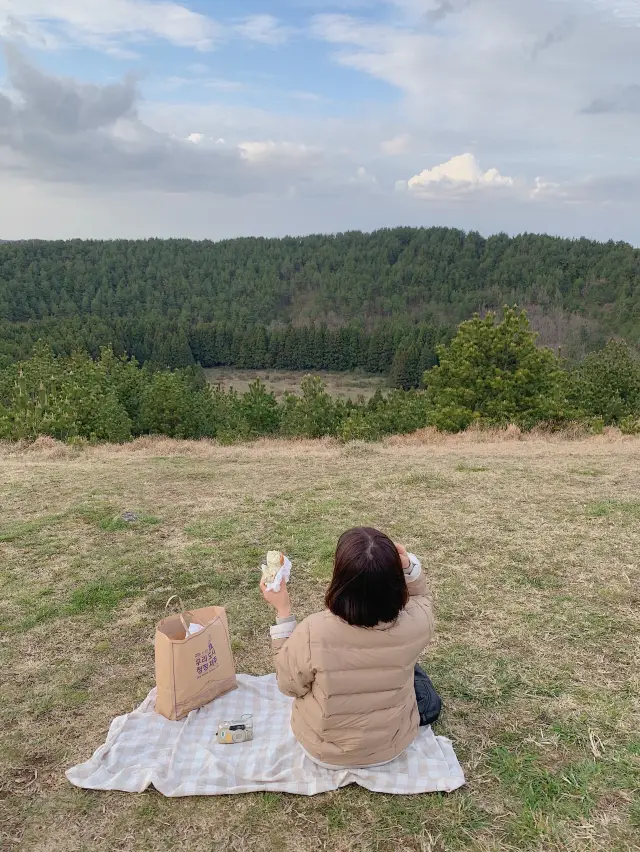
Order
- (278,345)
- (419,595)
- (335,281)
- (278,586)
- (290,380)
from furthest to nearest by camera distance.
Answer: (335,281) → (278,345) → (290,380) → (278,586) → (419,595)

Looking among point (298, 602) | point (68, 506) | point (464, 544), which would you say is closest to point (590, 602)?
point (464, 544)

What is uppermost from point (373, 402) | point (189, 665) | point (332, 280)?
point (332, 280)

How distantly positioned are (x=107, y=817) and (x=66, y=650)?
188 centimetres

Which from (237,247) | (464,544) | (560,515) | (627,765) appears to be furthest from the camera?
(237,247)

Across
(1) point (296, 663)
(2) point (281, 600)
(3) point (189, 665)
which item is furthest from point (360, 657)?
(3) point (189, 665)

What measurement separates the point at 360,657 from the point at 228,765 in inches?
42.8

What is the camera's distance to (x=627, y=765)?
3211 mm

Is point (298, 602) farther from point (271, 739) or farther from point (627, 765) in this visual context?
point (627, 765)

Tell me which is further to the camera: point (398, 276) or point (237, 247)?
point (237, 247)

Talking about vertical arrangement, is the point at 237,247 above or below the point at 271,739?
above

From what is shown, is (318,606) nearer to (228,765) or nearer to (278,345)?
(228,765)

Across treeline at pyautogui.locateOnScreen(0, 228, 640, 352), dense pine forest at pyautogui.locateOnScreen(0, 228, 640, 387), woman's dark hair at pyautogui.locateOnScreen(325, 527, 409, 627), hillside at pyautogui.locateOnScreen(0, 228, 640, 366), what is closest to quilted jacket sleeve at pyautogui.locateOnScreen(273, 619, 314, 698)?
woman's dark hair at pyautogui.locateOnScreen(325, 527, 409, 627)

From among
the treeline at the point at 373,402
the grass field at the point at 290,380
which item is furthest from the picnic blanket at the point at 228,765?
the grass field at the point at 290,380

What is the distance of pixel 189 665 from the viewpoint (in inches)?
141
